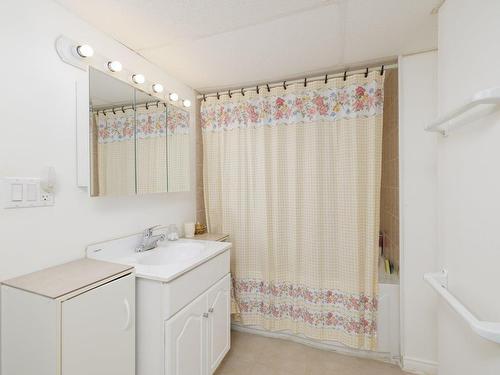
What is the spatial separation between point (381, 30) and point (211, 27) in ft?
3.22

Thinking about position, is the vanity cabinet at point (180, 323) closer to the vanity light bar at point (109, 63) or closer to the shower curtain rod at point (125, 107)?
the shower curtain rod at point (125, 107)

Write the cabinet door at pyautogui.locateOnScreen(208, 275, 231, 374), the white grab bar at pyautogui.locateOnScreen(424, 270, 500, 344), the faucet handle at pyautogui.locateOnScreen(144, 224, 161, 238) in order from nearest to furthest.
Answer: the white grab bar at pyautogui.locateOnScreen(424, 270, 500, 344) → the cabinet door at pyautogui.locateOnScreen(208, 275, 231, 374) → the faucet handle at pyautogui.locateOnScreen(144, 224, 161, 238)

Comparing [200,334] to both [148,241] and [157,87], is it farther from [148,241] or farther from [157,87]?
[157,87]

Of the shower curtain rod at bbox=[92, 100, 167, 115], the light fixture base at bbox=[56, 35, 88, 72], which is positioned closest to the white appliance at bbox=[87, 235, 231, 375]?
the shower curtain rod at bbox=[92, 100, 167, 115]

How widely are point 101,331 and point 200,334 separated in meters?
0.59

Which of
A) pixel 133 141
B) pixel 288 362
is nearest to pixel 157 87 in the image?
pixel 133 141

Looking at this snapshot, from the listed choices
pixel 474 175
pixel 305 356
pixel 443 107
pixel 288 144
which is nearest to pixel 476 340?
pixel 474 175

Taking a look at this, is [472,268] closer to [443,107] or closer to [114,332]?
[443,107]

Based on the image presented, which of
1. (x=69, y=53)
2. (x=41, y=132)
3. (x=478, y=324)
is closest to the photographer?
(x=478, y=324)

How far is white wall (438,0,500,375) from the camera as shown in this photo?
0.75 meters

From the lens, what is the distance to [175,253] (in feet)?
5.39

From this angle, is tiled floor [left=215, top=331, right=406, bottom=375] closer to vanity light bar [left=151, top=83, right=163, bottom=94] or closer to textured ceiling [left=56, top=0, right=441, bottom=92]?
vanity light bar [left=151, top=83, right=163, bottom=94]

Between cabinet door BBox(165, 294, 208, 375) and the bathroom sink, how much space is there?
0.34 metres

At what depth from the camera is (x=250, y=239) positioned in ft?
6.49
